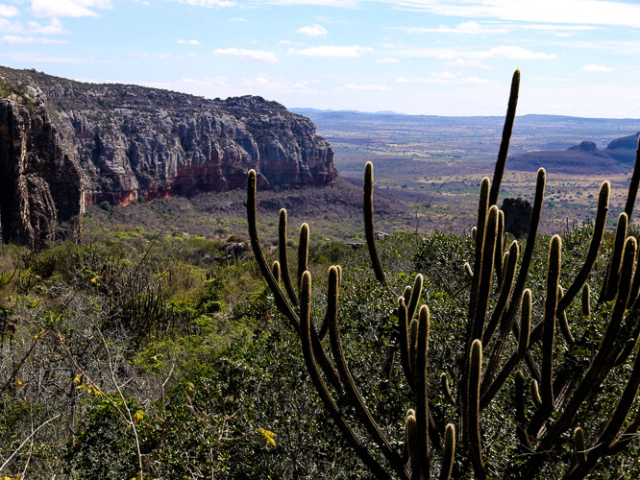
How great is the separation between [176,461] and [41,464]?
2.36m

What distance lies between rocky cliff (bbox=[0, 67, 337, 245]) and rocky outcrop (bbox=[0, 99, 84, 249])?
0.18ft

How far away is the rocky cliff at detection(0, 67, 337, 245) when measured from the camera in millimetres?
27969

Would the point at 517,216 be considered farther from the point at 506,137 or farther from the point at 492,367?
the point at 492,367

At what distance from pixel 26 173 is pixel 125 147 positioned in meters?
33.5

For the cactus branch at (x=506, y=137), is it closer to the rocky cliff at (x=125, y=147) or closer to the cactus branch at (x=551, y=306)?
the cactus branch at (x=551, y=306)

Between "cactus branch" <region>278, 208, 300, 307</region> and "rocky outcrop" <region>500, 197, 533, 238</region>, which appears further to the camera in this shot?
"rocky outcrop" <region>500, 197, 533, 238</region>

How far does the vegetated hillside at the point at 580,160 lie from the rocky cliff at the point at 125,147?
41912 millimetres

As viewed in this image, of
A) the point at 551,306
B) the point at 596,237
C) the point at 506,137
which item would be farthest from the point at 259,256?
the point at 596,237

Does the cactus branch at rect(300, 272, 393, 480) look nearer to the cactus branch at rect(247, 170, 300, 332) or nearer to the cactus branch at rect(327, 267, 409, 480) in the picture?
the cactus branch at rect(327, 267, 409, 480)

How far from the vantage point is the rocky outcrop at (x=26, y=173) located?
87.6 ft

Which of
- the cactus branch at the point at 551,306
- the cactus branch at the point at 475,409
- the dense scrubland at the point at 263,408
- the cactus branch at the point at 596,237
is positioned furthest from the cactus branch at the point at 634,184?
the cactus branch at the point at 475,409

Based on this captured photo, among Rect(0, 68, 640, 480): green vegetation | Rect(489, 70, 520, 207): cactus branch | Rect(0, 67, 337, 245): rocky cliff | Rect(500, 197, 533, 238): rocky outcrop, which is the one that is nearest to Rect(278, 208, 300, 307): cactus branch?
Rect(0, 68, 640, 480): green vegetation

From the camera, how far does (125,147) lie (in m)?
60.0

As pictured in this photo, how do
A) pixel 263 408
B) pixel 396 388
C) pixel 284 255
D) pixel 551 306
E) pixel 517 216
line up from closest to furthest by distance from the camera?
1. pixel 551 306
2. pixel 284 255
3. pixel 396 388
4. pixel 263 408
5. pixel 517 216
